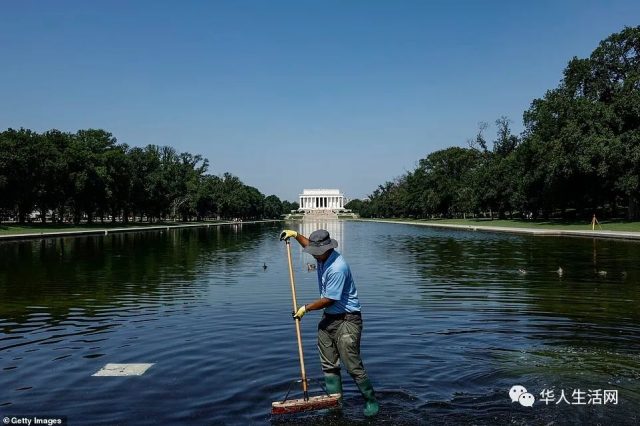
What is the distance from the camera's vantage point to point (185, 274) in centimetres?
2253

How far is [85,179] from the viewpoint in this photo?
70.1 m

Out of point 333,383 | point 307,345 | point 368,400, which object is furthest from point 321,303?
point 307,345

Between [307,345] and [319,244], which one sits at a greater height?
[319,244]

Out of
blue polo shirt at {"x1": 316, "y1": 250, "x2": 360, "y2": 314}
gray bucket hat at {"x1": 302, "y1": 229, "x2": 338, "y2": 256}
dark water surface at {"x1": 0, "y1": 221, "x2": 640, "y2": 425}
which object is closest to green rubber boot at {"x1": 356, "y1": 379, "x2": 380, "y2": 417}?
dark water surface at {"x1": 0, "y1": 221, "x2": 640, "y2": 425}

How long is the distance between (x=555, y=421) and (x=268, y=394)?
3.62 meters

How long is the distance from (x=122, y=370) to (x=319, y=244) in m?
4.15

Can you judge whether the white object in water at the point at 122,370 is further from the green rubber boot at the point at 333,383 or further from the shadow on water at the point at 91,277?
the shadow on water at the point at 91,277

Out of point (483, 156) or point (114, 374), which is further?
point (483, 156)

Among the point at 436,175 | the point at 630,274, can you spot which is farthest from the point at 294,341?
the point at 436,175

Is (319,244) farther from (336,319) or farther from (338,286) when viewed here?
(336,319)

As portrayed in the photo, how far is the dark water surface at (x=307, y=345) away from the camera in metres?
Answer: 7.21

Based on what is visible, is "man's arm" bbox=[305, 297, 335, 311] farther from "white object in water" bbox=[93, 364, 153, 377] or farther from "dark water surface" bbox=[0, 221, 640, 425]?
"white object in water" bbox=[93, 364, 153, 377]

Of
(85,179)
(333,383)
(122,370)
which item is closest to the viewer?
(333,383)

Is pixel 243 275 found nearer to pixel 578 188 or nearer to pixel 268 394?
pixel 268 394
